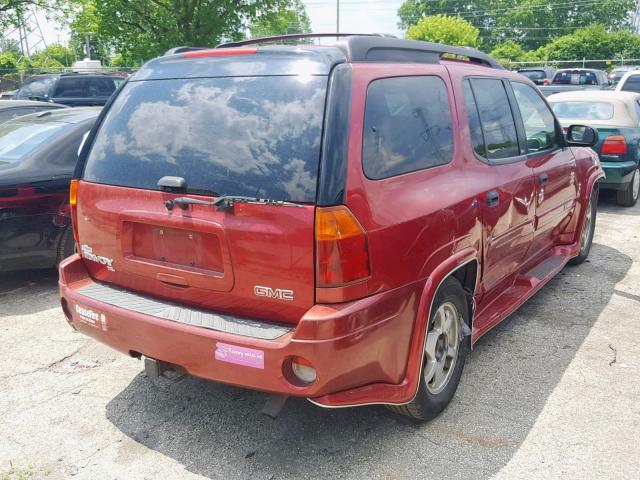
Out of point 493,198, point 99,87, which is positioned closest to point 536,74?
point 99,87

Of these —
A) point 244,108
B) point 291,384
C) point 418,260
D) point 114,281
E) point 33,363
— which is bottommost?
point 33,363

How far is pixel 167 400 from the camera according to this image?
3.59m

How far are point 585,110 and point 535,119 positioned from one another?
5063 millimetres

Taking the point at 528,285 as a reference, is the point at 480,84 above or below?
above

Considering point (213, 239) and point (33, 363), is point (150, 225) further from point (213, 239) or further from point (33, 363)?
point (33, 363)

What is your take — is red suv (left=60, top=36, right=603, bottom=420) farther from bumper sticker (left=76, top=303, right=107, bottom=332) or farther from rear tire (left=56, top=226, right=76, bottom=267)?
rear tire (left=56, top=226, right=76, bottom=267)

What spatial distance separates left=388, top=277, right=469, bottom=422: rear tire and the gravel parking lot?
0.42 ft

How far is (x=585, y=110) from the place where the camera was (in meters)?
9.17

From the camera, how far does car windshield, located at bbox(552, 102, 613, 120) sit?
351 inches

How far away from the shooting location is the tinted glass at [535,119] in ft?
14.7

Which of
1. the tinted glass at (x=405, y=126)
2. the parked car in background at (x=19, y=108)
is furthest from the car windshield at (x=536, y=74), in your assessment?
the tinted glass at (x=405, y=126)

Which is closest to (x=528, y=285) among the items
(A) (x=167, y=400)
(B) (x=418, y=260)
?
(B) (x=418, y=260)

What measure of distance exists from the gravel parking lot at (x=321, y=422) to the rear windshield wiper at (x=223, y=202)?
48.8 inches

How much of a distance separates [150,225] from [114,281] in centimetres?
48
